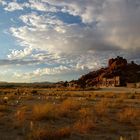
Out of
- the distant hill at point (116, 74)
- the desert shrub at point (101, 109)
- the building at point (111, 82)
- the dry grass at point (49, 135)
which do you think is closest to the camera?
the dry grass at point (49, 135)

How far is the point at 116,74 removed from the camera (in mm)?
117312

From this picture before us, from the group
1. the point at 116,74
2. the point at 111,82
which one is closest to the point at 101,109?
the point at 111,82

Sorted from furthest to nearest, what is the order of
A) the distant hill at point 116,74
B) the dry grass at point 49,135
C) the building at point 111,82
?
1. the distant hill at point 116,74
2. the building at point 111,82
3. the dry grass at point 49,135

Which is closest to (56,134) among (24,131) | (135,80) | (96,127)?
(24,131)

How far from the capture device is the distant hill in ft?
356

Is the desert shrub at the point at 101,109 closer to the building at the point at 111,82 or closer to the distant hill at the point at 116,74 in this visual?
the building at the point at 111,82

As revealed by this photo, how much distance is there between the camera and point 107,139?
12383mm

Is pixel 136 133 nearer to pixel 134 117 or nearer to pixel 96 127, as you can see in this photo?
pixel 96 127

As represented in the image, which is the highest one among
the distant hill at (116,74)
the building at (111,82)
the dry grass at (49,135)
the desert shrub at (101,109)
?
the distant hill at (116,74)

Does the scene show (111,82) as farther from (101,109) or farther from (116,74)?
(101,109)

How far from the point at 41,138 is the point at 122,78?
9647 cm

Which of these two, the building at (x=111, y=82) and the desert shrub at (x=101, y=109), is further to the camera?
the building at (x=111, y=82)

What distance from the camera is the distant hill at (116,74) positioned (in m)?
109

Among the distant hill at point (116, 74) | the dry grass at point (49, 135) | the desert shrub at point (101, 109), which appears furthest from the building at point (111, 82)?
the dry grass at point (49, 135)
